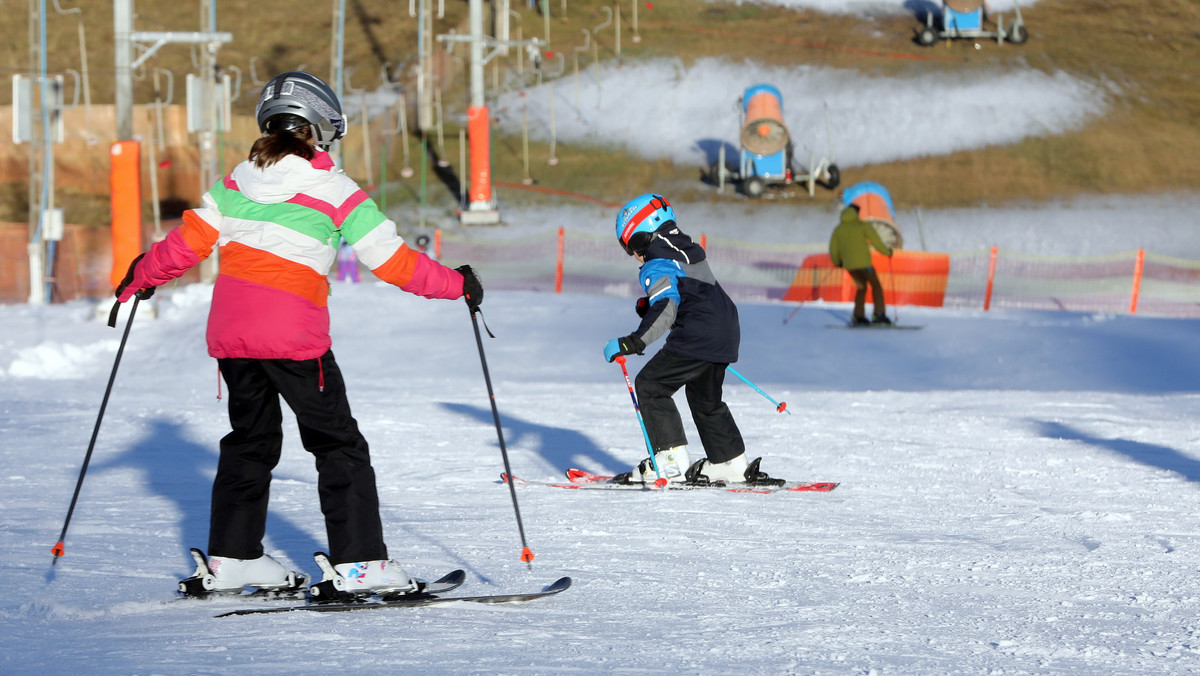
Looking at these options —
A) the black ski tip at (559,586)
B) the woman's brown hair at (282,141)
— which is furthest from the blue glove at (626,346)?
the woman's brown hair at (282,141)

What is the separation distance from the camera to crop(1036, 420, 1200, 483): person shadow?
714cm

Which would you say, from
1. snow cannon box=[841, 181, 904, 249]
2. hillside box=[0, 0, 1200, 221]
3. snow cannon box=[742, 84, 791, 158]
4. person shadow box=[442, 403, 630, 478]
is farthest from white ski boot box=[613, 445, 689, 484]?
snow cannon box=[742, 84, 791, 158]

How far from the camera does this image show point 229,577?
159 inches

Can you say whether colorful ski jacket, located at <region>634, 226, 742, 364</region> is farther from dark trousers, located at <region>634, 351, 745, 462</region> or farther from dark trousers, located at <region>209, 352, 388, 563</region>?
dark trousers, located at <region>209, 352, 388, 563</region>

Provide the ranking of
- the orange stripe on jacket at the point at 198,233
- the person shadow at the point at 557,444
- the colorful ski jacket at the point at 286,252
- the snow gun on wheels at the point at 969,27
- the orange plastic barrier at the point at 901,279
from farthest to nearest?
the snow gun on wheels at the point at 969,27 → the orange plastic barrier at the point at 901,279 → the person shadow at the point at 557,444 → the orange stripe on jacket at the point at 198,233 → the colorful ski jacket at the point at 286,252

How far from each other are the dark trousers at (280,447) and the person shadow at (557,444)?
305 cm

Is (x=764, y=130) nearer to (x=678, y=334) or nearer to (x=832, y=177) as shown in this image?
(x=832, y=177)

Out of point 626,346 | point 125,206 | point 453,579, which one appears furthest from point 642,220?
point 125,206

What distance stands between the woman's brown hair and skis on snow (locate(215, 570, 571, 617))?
1.33 metres

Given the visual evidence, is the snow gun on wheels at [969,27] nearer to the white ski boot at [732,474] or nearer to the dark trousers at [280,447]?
the white ski boot at [732,474]

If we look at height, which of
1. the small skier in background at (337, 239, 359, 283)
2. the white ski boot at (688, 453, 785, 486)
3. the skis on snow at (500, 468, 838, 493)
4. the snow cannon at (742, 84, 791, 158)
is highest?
the snow cannon at (742, 84, 791, 158)

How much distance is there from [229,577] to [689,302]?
2840 mm

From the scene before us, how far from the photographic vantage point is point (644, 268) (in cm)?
615

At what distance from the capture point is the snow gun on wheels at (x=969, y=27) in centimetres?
3328
